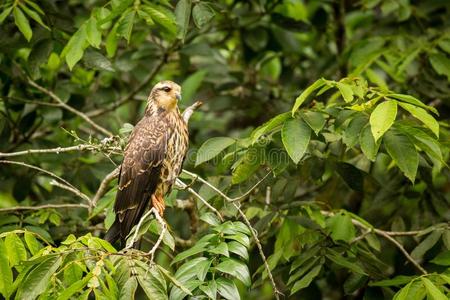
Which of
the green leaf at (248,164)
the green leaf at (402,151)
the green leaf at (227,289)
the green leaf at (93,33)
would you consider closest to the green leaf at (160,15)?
the green leaf at (93,33)

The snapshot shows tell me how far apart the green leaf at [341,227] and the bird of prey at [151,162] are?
1.03 metres

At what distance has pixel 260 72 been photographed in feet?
23.4

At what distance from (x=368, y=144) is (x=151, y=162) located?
1.65m

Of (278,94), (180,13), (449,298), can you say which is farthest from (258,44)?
(449,298)

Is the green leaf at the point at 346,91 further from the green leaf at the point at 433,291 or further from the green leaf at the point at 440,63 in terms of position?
the green leaf at the point at 440,63

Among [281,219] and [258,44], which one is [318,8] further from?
[281,219]

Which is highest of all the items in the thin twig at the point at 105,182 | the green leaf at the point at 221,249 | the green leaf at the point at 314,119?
the green leaf at the point at 314,119

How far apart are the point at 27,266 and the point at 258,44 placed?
364cm

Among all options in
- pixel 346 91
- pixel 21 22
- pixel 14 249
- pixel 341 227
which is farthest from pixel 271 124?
pixel 21 22

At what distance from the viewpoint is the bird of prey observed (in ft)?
15.5

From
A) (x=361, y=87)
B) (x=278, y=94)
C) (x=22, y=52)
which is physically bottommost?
(x=278, y=94)

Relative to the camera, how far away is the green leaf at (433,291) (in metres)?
3.64

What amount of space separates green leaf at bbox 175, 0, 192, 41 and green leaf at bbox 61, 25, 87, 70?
0.59 meters

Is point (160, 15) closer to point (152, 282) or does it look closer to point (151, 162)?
point (151, 162)
